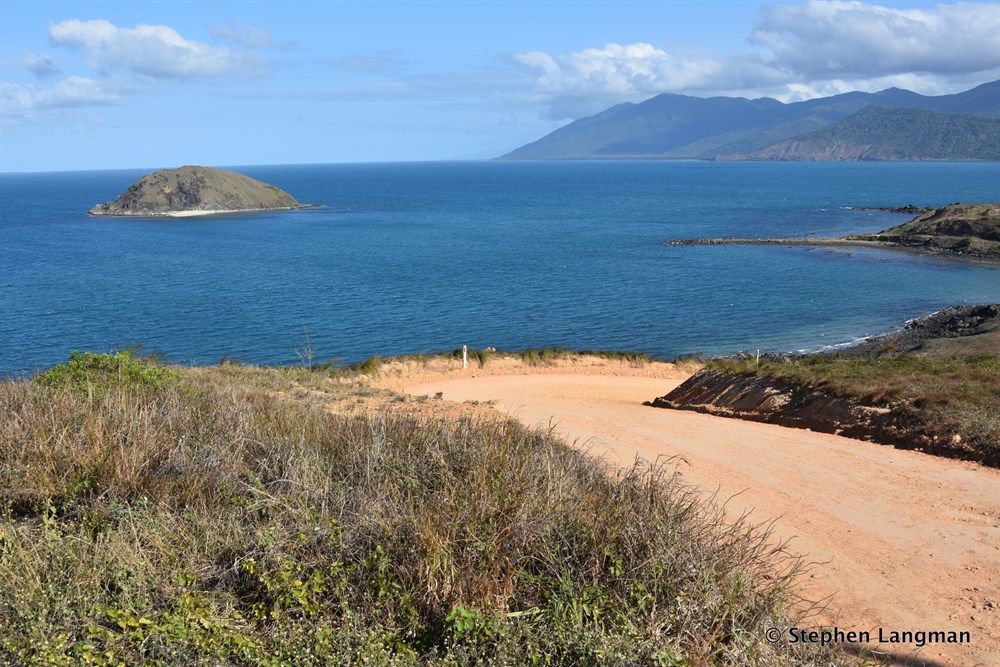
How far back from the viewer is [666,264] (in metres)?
69.1

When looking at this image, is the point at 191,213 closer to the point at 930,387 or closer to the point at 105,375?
the point at 105,375

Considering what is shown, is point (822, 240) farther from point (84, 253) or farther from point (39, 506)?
point (39, 506)

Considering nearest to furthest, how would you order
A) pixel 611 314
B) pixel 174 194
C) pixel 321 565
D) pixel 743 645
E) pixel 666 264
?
pixel 743 645
pixel 321 565
pixel 611 314
pixel 666 264
pixel 174 194

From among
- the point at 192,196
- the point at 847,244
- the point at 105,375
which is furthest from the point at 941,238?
the point at 192,196

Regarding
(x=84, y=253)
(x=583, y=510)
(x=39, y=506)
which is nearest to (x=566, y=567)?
(x=583, y=510)

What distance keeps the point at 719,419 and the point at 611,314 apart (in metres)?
31.2

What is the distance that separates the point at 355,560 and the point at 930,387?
45.3 ft

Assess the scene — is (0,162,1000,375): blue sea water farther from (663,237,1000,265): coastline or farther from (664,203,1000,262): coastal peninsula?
(664,203,1000,262): coastal peninsula

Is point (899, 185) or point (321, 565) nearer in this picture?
point (321, 565)

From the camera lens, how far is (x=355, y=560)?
Result: 592 centimetres

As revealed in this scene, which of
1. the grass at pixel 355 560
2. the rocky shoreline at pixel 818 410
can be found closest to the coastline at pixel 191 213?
the rocky shoreline at pixel 818 410

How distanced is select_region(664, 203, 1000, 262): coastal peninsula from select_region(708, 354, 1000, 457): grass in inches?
2248

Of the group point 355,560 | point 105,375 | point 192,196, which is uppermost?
point 192,196

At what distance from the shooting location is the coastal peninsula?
234 ft
